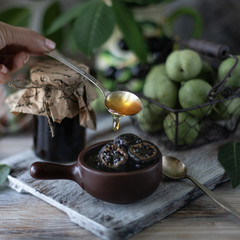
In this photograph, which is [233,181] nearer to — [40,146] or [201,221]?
[201,221]

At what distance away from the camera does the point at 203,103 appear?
862 millimetres

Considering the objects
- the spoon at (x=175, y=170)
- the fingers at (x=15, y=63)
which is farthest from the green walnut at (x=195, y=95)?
the fingers at (x=15, y=63)

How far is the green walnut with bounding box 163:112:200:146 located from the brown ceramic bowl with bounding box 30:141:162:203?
227mm

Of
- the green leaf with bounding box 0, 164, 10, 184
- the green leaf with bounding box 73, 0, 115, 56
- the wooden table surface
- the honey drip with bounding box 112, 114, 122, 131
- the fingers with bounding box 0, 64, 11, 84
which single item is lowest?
the green leaf with bounding box 0, 164, 10, 184

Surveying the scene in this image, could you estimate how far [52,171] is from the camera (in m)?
0.69

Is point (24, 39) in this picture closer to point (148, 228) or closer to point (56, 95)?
point (56, 95)

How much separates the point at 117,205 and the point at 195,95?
0.32 meters

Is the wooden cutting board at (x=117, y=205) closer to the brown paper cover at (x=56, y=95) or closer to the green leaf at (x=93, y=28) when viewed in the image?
the brown paper cover at (x=56, y=95)

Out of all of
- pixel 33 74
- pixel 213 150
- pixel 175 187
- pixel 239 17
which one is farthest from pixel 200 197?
pixel 239 17

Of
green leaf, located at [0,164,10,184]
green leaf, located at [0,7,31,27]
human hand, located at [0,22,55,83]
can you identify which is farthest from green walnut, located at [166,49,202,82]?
green leaf, located at [0,7,31,27]

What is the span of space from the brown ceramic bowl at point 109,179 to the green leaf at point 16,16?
682 mm

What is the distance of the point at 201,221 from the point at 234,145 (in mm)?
273

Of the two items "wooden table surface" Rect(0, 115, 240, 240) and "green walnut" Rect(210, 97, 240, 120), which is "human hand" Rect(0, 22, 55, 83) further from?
"green walnut" Rect(210, 97, 240, 120)

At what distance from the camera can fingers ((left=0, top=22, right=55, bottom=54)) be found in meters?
0.82
